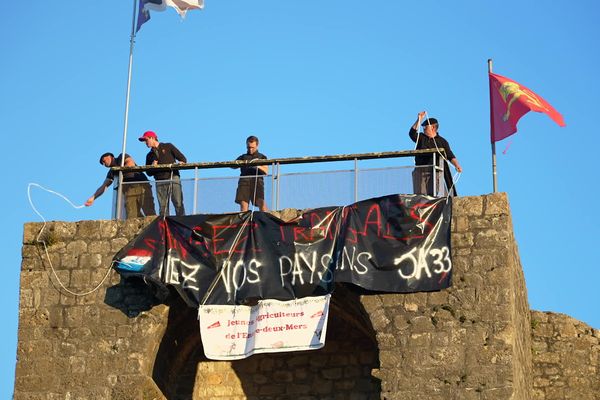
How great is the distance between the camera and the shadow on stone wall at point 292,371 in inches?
846

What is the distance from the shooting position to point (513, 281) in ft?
63.7

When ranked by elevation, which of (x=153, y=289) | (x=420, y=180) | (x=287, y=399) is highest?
(x=420, y=180)

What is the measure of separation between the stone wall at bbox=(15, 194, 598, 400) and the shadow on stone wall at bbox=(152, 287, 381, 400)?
0.02 metres

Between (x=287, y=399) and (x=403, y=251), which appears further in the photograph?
(x=287, y=399)

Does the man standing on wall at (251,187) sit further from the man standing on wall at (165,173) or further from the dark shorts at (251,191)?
the man standing on wall at (165,173)

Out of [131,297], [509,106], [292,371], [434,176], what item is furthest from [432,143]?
[131,297]

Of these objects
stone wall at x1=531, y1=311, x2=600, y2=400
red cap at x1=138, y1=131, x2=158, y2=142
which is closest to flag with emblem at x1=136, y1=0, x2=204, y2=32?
red cap at x1=138, y1=131, x2=158, y2=142

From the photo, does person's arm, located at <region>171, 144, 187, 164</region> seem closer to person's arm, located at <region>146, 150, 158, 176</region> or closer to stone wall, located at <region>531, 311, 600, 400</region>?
person's arm, located at <region>146, 150, 158, 176</region>

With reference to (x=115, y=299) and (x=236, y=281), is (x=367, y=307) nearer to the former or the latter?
(x=236, y=281)

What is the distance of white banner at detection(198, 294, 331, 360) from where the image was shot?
63.5 ft

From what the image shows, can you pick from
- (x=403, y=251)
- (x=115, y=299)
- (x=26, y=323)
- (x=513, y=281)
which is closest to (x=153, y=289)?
(x=115, y=299)

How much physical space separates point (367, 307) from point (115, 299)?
3.66m

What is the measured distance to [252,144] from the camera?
21156 mm

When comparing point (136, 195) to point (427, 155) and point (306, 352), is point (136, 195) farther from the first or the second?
point (427, 155)
